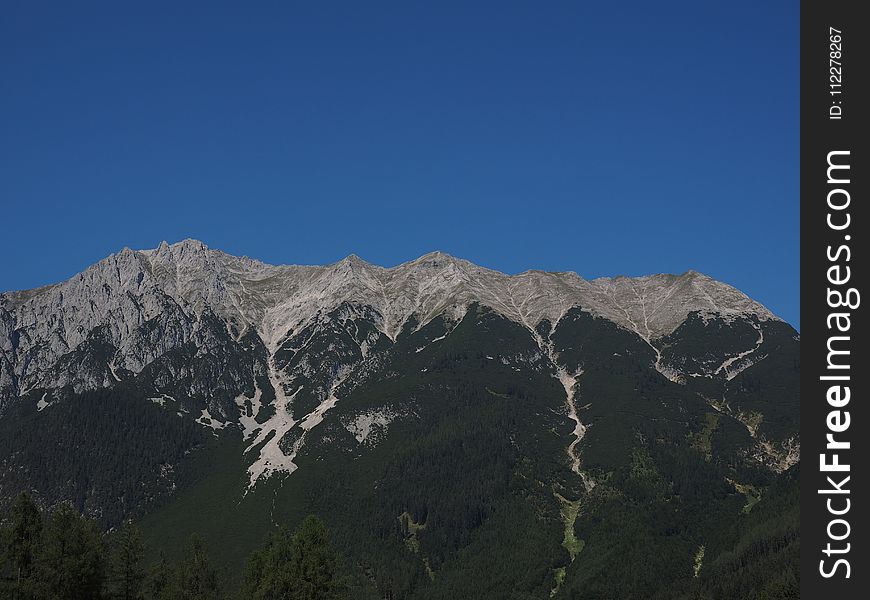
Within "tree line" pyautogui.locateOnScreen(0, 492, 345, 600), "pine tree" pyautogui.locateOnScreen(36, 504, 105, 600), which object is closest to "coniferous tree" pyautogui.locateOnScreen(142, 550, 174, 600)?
"tree line" pyautogui.locateOnScreen(0, 492, 345, 600)

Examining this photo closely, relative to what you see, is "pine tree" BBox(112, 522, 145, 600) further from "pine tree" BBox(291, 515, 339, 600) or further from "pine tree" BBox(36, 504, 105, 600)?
"pine tree" BBox(291, 515, 339, 600)

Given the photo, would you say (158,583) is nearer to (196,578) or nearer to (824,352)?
(196,578)

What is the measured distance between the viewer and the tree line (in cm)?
10381

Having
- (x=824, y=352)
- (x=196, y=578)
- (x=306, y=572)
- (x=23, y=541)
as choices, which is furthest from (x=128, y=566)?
(x=824, y=352)

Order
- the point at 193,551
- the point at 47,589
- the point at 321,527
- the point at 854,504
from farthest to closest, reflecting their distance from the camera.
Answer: the point at 193,551, the point at 321,527, the point at 47,589, the point at 854,504

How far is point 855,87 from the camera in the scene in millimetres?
51969

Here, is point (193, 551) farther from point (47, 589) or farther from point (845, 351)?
point (845, 351)

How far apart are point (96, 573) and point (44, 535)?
737 cm

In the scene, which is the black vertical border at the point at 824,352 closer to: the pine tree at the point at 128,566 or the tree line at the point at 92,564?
the tree line at the point at 92,564

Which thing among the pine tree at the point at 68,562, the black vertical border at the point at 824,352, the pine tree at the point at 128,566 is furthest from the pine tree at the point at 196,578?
the black vertical border at the point at 824,352

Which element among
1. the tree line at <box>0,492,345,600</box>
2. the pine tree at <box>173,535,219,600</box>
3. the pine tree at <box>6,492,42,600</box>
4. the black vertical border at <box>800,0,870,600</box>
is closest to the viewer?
the black vertical border at <box>800,0,870,600</box>

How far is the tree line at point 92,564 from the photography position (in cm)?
10381

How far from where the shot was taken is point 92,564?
10788 cm

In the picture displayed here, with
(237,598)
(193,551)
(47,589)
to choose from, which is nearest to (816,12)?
(47,589)
